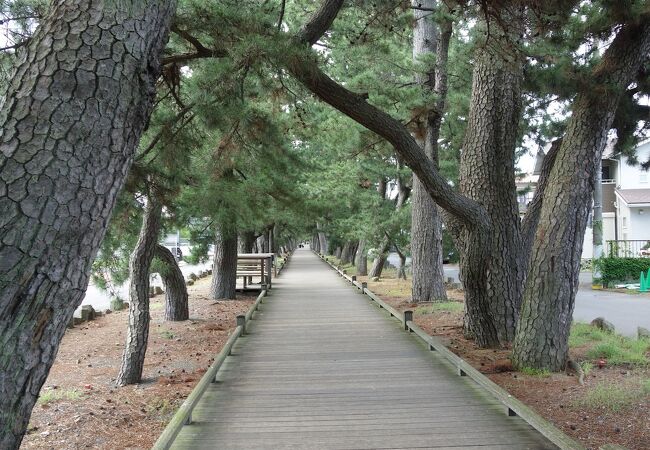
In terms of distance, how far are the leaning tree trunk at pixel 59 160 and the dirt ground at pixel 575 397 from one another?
14.3 feet

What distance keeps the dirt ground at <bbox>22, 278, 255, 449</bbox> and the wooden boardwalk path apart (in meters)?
0.63

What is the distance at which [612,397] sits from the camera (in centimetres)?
591

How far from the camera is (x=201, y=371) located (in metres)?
→ 8.69

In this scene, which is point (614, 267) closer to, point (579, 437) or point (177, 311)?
point (177, 311)

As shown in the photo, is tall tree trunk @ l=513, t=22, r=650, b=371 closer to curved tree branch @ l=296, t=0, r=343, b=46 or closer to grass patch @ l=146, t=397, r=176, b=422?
curved tree branch @ l=296, t=0, r=343, b=46

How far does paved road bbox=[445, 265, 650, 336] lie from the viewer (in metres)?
12.9

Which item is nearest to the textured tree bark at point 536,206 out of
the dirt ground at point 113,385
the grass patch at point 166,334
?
the dirt ground at point 113,385

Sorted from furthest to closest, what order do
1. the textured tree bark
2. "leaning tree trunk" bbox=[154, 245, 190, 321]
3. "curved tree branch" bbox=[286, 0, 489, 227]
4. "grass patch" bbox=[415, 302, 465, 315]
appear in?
1. "leaning tree trunk" bbox=[154, 245, 190, 321]
2. "grass patch" bbox=[415, 302, 465, 315]
3. the textured tree bark
4. "curved tree branch" bbox=[286, 0, 489, 227]

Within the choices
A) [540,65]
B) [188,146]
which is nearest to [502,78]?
[540,65]

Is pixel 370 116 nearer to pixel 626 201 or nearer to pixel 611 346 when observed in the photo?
pixel 611 346

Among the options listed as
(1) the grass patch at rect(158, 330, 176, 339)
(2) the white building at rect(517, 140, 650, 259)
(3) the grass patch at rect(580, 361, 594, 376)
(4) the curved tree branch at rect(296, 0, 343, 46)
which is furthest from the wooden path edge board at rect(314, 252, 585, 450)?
(2) the white building at rect(517, 140, 650, 259)

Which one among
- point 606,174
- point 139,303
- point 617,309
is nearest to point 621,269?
point 617,309

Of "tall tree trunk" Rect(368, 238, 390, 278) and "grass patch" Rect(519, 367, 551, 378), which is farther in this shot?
"tall tree trunk" Rect(368, 238, 390, 278)

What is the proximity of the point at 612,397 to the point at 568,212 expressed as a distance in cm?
218
